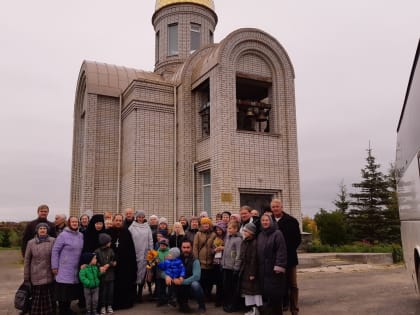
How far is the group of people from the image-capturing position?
617cm

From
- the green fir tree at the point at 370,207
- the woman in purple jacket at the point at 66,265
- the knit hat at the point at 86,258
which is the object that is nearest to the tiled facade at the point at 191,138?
the knit hat at the point at 86,258

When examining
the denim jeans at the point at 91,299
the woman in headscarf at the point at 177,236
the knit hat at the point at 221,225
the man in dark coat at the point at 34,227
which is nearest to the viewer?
the denim jeans at the point at 91,299

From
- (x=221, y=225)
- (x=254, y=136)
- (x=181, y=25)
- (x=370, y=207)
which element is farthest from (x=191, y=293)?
(x=370, y=207)

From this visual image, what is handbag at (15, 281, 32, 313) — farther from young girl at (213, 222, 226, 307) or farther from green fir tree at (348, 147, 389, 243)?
green fir tree at (348, 147, 389, 243)

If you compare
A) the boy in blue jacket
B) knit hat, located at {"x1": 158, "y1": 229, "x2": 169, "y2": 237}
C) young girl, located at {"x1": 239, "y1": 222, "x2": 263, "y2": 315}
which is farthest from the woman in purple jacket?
young girl, located at {"x1": 239, "y1": 222, "x2": 263, "y2": 315}

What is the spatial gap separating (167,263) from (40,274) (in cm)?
202

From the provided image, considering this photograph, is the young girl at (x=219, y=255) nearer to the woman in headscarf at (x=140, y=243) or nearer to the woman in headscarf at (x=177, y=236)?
the woman in headscarf at (x=177, y=236)

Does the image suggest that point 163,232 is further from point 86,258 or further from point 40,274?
point 40,274

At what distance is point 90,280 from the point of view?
21.0 ft

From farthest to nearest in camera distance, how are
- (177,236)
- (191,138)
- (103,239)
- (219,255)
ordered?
(191,138) < (177,236) < (219,255) < (103,239)

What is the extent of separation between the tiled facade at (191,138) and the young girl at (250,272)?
6.22 meters

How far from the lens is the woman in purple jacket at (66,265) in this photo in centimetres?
631

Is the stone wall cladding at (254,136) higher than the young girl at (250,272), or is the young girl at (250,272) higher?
the stone wall cladding at (254,136)

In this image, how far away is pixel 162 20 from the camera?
63.3 feet
